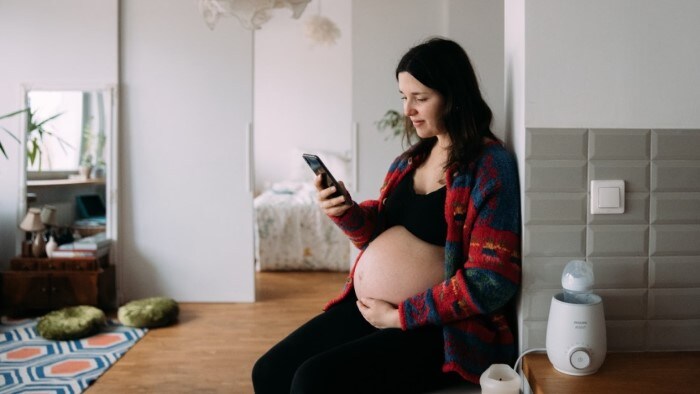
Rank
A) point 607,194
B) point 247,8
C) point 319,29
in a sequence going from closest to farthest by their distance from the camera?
1. point 607,194
2. point 247,8
3. point 319,29

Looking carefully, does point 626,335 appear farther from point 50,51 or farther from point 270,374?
point 50,51

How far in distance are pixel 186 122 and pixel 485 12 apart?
86.7 inches

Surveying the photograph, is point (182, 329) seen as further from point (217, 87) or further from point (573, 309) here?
point (573, 309)

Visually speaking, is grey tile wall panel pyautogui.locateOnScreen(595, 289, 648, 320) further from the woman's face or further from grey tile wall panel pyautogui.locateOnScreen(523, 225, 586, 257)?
the woman's face

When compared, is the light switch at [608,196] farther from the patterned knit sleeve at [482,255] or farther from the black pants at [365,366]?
the black pants at [365,366]

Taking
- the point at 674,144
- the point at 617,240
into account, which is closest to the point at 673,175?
the point at 674,144

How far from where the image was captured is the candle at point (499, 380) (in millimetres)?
1134

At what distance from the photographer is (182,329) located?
326 centimetres

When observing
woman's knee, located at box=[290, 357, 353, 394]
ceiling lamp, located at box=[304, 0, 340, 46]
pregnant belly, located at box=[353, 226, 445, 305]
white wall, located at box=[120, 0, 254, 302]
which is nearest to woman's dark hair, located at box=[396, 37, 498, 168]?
pregnant belly, located at box=[353, 226, 445, 305]

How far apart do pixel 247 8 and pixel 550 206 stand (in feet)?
5.36

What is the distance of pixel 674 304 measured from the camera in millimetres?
1294

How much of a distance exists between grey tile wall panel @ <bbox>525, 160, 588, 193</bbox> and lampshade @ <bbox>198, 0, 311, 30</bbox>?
60.2 inches

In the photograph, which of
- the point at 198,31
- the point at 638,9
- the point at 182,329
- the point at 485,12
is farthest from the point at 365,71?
the point at 638,9

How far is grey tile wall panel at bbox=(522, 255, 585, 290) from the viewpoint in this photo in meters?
1.28
